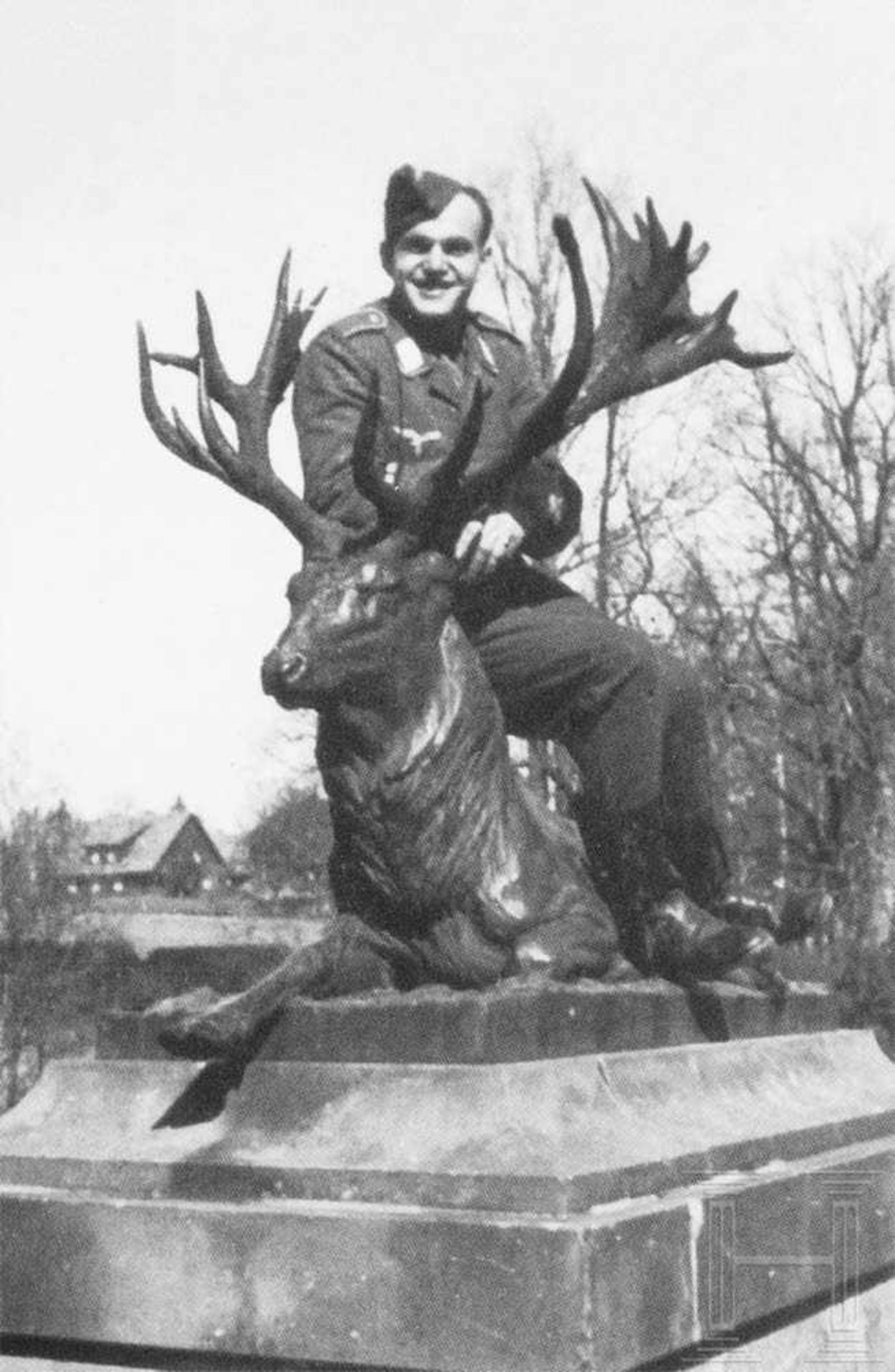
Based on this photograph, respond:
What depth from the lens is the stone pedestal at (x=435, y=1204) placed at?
358cm

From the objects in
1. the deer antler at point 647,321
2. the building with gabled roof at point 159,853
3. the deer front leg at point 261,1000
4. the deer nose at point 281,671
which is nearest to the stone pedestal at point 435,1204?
the deer front leg at point 261,1000

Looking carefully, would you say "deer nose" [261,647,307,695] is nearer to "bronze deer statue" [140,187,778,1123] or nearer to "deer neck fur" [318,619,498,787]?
"bronze deer statue" [140,187,778,1123]

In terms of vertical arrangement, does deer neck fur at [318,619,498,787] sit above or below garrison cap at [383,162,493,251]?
below

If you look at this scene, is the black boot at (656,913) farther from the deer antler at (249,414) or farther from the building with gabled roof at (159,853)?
the building with gabled roof at (159,853)

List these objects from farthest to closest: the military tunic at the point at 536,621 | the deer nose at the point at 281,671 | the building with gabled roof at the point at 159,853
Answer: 1. the building with gabled roof at the point at 159,853
2. the military tunic at the point at 536,621
3. the deer nose at the point at 281,671

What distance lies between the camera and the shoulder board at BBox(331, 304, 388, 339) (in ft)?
16.5

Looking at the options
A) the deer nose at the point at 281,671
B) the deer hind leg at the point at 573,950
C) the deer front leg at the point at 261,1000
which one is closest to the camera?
the deer front leg at the point at 261,1000

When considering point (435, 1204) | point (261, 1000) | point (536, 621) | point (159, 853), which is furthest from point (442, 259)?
point (159, 853)

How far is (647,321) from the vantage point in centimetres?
502

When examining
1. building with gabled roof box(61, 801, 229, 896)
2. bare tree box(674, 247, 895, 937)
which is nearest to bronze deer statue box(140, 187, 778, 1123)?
bare tree box(674, 247, 895, 937)

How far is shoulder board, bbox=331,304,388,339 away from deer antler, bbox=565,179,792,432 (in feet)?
1.89

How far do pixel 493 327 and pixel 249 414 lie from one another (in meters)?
0.86

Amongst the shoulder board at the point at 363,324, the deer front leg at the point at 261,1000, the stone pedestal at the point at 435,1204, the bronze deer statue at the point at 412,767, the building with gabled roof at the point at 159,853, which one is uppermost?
the building with gabled roof at the point at 159,853

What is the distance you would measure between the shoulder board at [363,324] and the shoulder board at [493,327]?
311 millimetres
